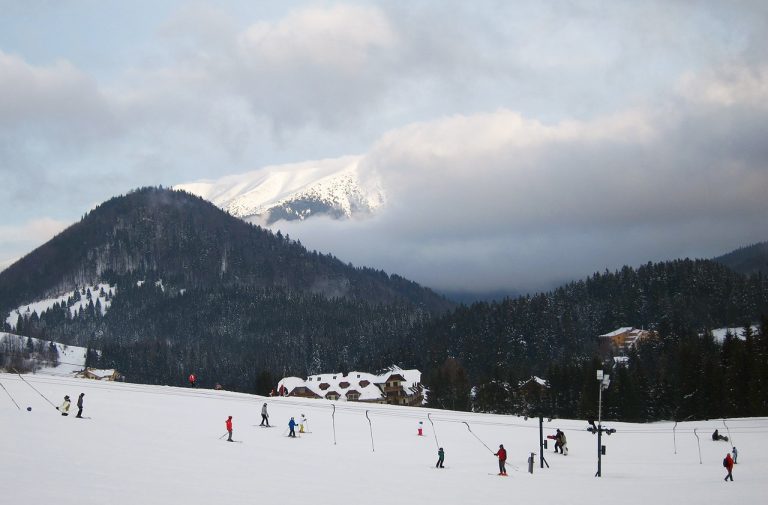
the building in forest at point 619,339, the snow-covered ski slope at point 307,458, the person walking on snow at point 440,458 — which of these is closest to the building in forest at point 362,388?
the building in forest at point 619,339

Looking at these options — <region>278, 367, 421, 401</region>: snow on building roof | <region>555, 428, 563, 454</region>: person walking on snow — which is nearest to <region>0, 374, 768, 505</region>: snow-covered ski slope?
<region>555, 428, 563, 454</region>: person walking on snow

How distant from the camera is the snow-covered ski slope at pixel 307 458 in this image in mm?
26219

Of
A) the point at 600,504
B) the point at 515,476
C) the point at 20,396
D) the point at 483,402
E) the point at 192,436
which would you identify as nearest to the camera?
the point at 600,504

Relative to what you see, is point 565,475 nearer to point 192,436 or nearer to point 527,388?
point 192,436

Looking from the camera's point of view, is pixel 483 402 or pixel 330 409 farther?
pixel 483 402

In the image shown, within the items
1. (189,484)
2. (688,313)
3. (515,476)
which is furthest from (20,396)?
(688,313)

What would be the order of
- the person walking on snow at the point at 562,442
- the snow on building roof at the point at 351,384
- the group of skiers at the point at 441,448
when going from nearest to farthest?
the group of skiers at the point at 441,448 → the person walking on snow at the point at 562,442 → the snow on building roof at the point at 351,384

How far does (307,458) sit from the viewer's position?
3750cm

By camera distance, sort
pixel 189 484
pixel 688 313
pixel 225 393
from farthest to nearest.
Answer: pixel 688 313, pixel 225 393, pixel 189 484

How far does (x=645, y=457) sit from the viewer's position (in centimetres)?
4922

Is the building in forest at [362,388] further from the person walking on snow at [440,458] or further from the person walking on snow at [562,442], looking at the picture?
the person walking on snow at [440,458]

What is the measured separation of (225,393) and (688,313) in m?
152

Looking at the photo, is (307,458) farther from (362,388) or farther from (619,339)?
(619,339)

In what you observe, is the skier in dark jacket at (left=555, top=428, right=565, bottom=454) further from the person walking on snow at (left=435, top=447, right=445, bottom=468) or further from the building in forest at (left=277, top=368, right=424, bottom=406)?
the building in forest at (left=277, top=368, right=424, bottom=406)
